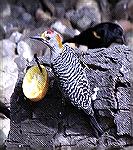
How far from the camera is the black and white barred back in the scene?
78.2 inches

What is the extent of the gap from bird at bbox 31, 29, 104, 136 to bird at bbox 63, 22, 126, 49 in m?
0.83

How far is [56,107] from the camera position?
210cm

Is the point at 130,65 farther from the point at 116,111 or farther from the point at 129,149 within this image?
the point at 129,149

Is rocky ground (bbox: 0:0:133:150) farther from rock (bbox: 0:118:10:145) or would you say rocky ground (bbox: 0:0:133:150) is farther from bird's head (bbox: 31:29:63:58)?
bird's head (bbox: 31:29:63:58)

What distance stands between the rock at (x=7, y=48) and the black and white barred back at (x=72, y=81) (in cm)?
116

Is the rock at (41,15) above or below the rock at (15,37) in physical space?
above

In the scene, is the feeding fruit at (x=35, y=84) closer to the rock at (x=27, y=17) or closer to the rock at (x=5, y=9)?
the rock at (x=27, y=17)

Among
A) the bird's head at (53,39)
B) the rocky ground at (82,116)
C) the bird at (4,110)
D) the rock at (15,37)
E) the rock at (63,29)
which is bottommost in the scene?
the bird at (4,110)

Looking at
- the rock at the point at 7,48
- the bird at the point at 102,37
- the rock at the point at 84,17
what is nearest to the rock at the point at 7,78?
the rock at the point at 7,48

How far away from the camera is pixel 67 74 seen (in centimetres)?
199

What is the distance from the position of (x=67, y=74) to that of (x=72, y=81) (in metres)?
0.04

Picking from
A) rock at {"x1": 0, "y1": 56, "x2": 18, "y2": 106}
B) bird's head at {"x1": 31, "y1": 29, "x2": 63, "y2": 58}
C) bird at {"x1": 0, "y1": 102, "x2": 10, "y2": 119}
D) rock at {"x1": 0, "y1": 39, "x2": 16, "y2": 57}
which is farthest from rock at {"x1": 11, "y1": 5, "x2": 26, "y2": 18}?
bird's head at {"x1": 31, "y1": 29, "x2": 63, "y2": 58}

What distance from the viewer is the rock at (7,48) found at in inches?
125

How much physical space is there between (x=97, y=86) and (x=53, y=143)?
0.30 meters
